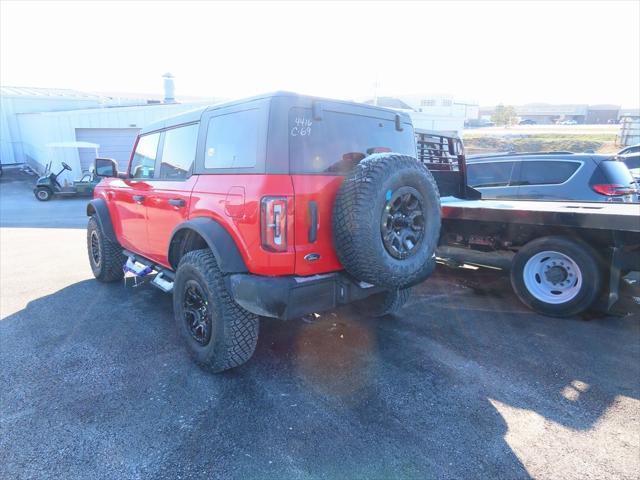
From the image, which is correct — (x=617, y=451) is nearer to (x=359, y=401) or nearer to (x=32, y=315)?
(x=359, y=401)

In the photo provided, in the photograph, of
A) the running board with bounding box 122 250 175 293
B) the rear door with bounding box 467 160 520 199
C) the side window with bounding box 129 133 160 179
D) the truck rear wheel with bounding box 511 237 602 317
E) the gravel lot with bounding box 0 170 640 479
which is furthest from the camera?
the rear door with bounding box 467 160 520 199

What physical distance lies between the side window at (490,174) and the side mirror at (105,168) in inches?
221

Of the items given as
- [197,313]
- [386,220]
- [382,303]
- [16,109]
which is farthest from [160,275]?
[16,109]

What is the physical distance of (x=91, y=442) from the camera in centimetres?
245

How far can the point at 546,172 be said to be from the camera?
6.40 metres

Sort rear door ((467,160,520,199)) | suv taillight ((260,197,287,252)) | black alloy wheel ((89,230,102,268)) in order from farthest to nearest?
1. rear door ((467,160,520,199))
2. black alloy wheel ((89,230,102,268))
3. suv taillight ((260,197,287,252))

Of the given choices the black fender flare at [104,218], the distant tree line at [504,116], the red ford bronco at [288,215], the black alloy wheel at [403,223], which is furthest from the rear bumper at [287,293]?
the distant tree line at [504,116]

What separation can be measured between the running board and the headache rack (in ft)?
10.8

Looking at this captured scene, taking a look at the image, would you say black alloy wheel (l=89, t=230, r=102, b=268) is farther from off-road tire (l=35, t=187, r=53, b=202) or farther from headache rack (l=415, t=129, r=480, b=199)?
off-road tire (l=35, t=187, r=53, b=202)

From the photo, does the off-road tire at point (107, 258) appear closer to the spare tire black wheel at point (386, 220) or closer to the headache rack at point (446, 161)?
the spare tire black wheel at point (386, 220)

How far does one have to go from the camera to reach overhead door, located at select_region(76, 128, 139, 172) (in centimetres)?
1998

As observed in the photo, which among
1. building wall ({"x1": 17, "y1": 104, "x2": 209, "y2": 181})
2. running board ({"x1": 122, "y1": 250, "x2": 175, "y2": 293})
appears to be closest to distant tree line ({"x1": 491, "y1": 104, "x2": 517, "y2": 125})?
building wall ({"x1": 17, "y1": 104, "x2": 209, "y2": 181})

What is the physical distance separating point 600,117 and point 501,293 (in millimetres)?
112100

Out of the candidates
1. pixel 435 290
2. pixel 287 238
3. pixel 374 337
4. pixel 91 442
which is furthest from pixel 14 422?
pixel 435 290
